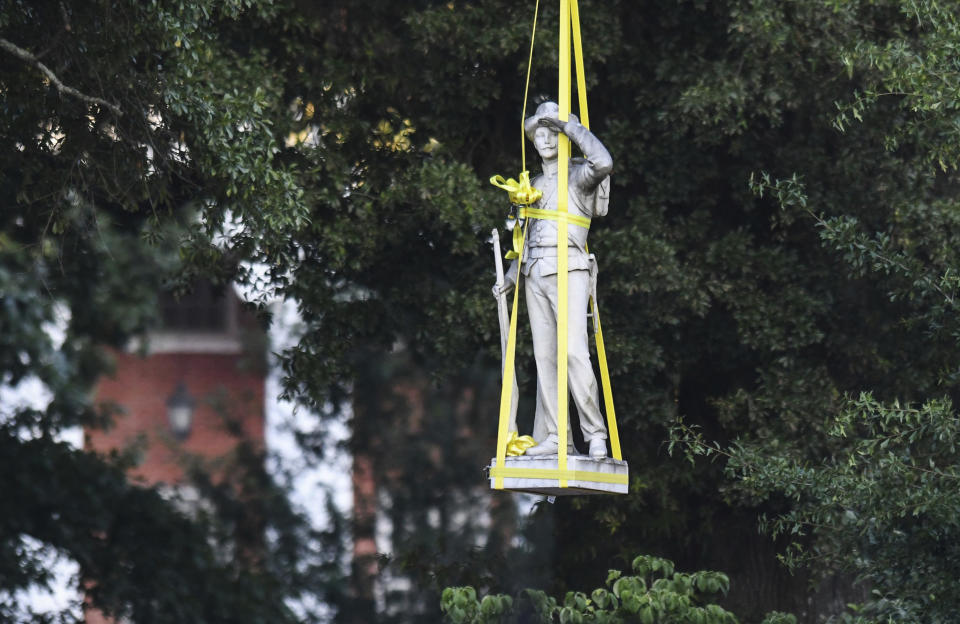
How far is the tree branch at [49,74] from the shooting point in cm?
1071

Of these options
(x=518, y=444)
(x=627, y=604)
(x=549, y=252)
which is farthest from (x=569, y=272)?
(x=627, y=604)

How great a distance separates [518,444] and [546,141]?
1.65m

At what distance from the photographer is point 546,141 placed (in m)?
9.70

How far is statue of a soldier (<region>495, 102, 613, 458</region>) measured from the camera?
9.59 m

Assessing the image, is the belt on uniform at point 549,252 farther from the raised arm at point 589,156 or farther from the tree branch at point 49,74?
the tree branch at point 49,74

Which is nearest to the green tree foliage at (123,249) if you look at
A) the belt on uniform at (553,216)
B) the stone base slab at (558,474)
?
the belt on uniform at (553,216)

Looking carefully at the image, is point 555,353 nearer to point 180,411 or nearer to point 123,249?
point 123,249

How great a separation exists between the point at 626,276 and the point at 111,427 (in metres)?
7.29

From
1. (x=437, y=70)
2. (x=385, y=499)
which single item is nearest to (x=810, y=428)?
(x=437, y=70)

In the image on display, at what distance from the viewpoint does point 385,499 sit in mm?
18578

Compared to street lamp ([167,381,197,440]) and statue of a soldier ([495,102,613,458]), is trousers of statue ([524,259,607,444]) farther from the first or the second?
street lamp ([167,381,197,440])

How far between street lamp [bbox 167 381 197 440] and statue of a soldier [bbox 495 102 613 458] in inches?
428

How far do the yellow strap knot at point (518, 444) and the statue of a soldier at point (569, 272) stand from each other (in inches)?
2.7

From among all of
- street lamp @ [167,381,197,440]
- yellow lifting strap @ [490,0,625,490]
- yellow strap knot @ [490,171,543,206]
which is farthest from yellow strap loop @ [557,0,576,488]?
street lamp @ [167,381,197,440]
